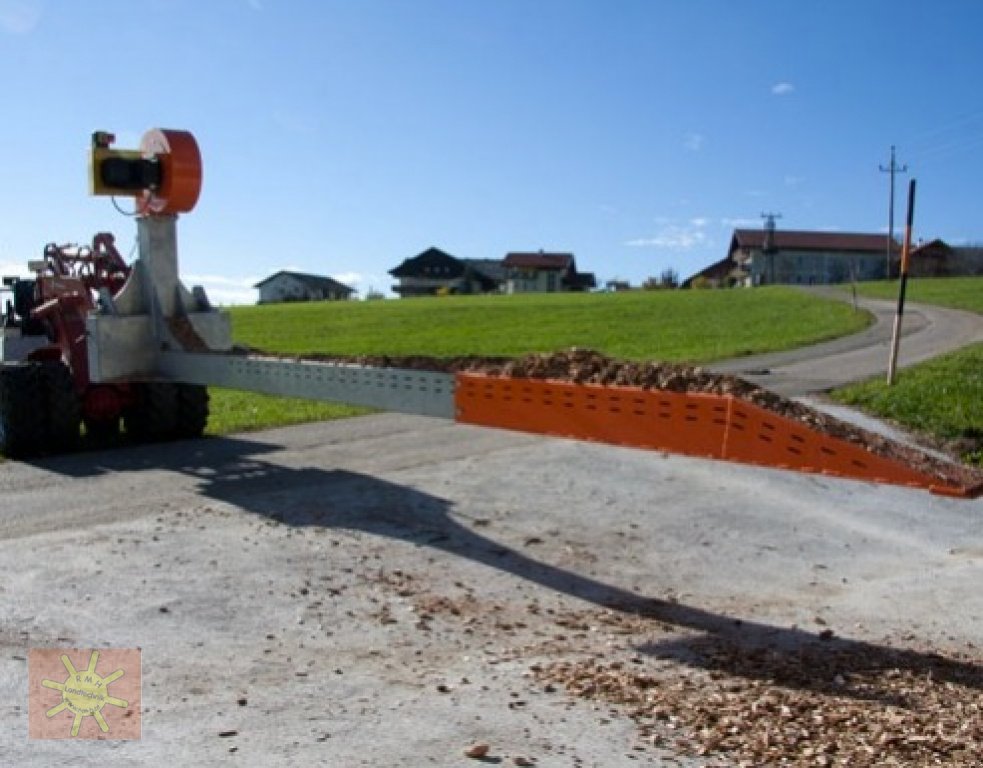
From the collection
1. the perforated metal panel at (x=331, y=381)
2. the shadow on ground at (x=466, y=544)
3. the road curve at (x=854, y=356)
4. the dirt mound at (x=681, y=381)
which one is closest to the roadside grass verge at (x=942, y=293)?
the road curve at (x=854, y=356)

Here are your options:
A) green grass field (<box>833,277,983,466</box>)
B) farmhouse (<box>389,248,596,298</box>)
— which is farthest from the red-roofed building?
green grass field (<box>833,277,983,466</box>)

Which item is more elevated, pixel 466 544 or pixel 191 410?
pixel 191 410

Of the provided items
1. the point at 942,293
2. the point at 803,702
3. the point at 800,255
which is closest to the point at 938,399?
the point at 803,702

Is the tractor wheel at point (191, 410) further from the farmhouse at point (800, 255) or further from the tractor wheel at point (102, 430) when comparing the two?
the farmhouse at point (800, 255)

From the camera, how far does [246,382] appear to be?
9250 millimetres

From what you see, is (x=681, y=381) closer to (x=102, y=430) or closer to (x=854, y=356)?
(x=102, y=430)

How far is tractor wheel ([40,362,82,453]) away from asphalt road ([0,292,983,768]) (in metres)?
0.47

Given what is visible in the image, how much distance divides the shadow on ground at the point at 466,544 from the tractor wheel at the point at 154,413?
1.01ft

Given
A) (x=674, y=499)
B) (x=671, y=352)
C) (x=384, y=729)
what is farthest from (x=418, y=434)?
(x=671, y=352)

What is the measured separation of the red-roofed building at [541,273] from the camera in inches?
Answer: 4744

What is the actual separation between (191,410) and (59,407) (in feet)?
4.67

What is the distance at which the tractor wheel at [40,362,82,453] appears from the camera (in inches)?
446

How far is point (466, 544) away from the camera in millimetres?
7941

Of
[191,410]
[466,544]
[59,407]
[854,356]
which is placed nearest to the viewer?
[466,544]
